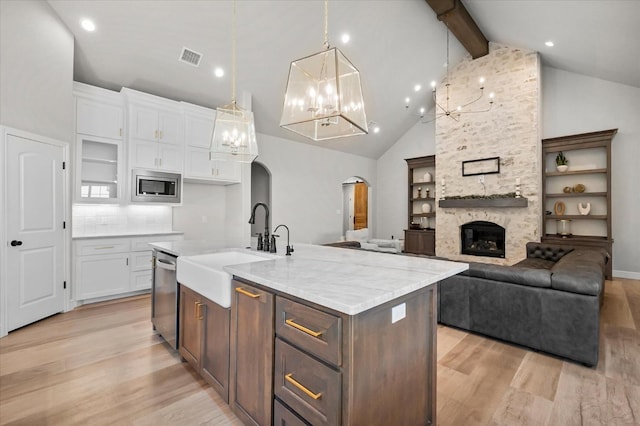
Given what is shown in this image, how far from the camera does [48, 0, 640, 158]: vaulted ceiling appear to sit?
3916 millimetres

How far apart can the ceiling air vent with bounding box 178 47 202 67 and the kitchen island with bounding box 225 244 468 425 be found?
4.03m

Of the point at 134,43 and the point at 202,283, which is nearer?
the point at 202,283

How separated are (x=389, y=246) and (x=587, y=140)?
179 inches

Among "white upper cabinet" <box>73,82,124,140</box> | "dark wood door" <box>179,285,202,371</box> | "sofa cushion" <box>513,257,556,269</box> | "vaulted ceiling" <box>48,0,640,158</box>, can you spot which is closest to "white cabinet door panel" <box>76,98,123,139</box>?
"white upper cabinet" <box>73,82,124,140</box>

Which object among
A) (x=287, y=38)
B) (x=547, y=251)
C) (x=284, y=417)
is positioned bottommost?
(x=284, y=417)

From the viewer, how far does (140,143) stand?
4523 mm

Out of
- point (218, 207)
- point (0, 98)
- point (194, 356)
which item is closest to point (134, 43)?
point (0, 98)

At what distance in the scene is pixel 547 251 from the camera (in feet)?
16.9

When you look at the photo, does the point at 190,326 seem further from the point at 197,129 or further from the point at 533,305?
the point at 197,129

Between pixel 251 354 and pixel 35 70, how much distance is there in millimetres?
4138

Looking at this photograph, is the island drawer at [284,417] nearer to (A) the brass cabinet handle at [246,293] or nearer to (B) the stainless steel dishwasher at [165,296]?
(A) the brass cabinet handle at [246,293]

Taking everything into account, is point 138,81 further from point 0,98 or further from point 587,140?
point 587,140

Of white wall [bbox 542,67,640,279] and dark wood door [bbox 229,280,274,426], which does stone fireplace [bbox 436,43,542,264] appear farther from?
dark wood door [bbox 229,280,274,426]

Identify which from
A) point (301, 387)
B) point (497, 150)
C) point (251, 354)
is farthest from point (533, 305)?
point (497, 150)
